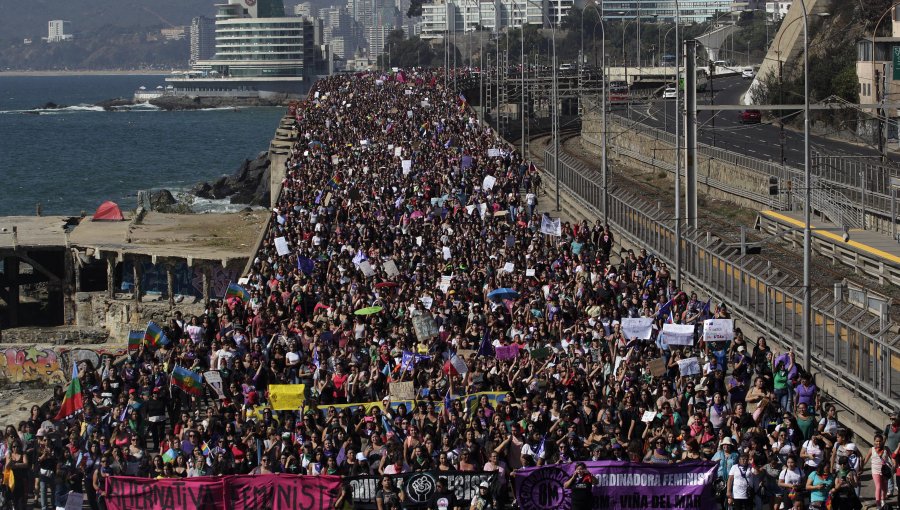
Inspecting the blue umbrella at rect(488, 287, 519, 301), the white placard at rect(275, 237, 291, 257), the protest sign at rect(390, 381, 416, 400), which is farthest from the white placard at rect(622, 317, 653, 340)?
the white placard at rect(275, 237, 291, 257)

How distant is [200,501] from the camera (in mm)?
16969

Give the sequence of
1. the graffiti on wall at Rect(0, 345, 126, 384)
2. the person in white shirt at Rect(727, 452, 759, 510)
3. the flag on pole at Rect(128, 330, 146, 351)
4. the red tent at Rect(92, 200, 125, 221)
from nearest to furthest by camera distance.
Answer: the person in white shirt at Rect(727, 452, 759, 510) → the flag on pole at Rect(128, 330, 146, 351) → the graffiti on wall at Rect(0, 345, 126, 384) → the red tent at Rect(92, 200, 125, 221)

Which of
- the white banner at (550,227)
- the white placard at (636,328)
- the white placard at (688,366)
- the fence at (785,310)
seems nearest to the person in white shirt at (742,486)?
the fence at (785,310)

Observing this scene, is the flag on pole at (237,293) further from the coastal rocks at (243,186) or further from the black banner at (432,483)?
the coastal rocks at (243,186)

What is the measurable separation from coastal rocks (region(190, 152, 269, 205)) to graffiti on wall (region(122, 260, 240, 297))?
38.2 metres

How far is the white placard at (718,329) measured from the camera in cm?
2114

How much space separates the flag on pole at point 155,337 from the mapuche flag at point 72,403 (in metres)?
4.21

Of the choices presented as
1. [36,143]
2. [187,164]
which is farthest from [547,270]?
[36,143]

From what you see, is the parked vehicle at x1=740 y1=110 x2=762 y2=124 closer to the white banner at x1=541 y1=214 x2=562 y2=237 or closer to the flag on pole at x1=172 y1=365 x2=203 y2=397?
the white banner at x1=541 y1=214 x2=562 y2=237

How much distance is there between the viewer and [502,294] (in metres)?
26.5

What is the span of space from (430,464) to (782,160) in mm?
37578

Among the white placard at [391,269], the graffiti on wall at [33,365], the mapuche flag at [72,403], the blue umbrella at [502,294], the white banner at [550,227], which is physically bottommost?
the graffiti on wall at [33,365]

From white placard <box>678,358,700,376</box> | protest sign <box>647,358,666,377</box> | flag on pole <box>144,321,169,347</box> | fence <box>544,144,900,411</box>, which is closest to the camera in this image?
fence <box>544,144,900,411</box>

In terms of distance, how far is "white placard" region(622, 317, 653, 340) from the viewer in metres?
22.0
